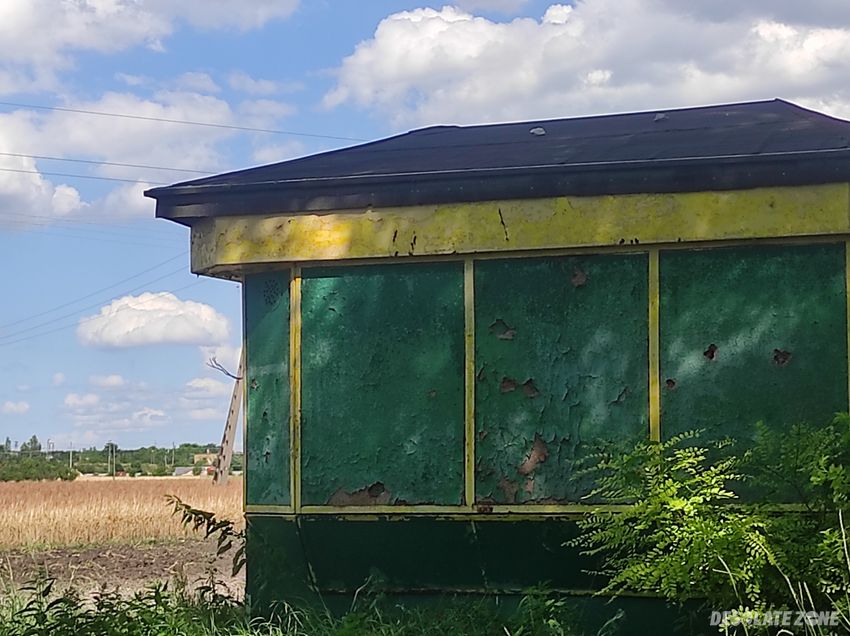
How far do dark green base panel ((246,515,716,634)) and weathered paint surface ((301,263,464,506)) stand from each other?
0.22m

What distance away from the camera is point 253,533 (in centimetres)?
909

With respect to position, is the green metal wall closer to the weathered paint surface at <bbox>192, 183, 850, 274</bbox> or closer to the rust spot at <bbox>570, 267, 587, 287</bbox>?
the rust spot at <bbox>570, 267, 587, 287</bbox>

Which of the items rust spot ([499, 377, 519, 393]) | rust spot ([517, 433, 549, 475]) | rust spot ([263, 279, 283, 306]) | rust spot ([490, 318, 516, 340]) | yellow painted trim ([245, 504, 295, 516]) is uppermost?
rust spot ([263, 279, 283, 306])

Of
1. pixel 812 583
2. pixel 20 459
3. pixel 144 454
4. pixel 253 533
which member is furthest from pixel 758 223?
pixel 144 454

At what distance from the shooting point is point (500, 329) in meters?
8.61

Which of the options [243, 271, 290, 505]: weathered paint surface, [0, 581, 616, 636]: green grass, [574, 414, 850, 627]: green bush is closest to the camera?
[574, 414, 850, 627]: green bush

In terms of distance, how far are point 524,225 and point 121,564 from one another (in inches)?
475

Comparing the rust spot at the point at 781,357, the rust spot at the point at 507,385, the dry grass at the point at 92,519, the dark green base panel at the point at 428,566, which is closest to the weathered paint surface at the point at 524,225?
the rust spot at the point at 781,357

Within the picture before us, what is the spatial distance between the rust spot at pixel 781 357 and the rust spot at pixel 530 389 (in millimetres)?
1494

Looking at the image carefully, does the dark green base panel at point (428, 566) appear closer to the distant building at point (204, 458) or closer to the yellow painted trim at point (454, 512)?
the yellow painted trim at point (454, 512)

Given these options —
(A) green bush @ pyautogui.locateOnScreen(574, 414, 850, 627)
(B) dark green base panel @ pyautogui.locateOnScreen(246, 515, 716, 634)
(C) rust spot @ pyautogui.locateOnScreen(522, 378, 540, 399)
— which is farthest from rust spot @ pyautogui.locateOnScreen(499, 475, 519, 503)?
(A) green bush @ pyautogui.locateOnScreen(574, 414, 850, 627)

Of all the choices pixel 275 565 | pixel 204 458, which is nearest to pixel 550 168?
pixel 275 565

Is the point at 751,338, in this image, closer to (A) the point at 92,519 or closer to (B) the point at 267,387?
(B) the point at 267,387

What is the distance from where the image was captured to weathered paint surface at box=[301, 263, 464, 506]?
8.65 m
